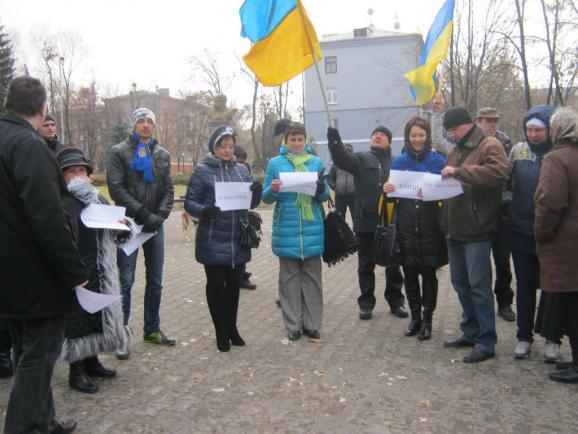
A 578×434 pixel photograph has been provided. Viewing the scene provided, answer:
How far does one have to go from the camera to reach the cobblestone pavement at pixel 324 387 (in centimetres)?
385

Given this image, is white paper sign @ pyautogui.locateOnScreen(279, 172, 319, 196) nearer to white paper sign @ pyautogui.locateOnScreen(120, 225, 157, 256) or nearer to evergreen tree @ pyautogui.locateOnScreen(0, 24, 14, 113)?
white paper sign @ pyautogui.locateOnScreen(120, 225, 157, 256)

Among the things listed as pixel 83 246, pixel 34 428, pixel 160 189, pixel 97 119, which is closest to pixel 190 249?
pixel 160 189

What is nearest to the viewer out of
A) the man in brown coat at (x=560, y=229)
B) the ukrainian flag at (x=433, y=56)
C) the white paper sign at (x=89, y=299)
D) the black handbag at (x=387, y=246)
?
the white paper sign at (x=89, y=299)

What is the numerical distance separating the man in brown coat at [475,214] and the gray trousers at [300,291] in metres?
1.40

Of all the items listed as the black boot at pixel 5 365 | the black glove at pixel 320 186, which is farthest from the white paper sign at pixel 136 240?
the black glove at pixel 320 186

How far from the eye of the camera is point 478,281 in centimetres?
497

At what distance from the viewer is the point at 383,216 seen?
5945mm

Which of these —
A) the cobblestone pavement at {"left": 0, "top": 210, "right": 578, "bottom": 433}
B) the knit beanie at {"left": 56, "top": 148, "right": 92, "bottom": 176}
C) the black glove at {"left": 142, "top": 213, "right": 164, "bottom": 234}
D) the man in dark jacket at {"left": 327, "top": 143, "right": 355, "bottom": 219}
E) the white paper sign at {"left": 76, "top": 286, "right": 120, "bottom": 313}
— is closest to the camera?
the white paper sign at {"left": 76, "top": 286, "right": 120, "bottom": 313}

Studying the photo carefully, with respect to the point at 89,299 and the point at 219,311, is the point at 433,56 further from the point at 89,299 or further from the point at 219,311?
the point at 89,299

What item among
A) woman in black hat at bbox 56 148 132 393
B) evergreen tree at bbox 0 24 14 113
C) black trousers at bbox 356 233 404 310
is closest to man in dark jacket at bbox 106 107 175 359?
woman in black hat at bbox 56 148 132 393

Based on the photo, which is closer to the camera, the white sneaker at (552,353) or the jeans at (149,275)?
the white sneaker at (552,353)

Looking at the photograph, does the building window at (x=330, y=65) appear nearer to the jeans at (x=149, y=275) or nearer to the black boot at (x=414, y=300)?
the black boot at (x=414, y=300)

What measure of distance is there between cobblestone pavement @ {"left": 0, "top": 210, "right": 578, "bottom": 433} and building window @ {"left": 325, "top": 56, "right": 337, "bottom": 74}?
55.5m

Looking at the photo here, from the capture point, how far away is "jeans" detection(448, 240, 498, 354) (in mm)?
4941
